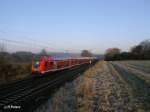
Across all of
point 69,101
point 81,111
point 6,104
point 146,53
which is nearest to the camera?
point 81,111

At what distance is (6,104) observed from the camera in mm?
12180

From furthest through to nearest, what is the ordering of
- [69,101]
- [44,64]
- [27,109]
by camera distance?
[44,64]
[69,101]
[27,109]

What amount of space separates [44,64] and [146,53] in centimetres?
10684

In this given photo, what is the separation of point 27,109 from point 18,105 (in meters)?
1.10

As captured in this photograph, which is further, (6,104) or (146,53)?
(146,53)

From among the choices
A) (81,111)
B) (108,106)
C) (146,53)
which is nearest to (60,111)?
(81,111)

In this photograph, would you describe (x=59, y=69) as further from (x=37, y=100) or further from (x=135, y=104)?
(x=135, y=104)

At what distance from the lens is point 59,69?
40.2 m

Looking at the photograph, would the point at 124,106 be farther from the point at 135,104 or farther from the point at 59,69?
the point at 59,69

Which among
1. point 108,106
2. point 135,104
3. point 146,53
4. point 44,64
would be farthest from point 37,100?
point 146,53

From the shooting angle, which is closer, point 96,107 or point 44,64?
point 96,107

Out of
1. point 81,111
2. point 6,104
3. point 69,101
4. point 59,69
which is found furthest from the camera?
point 59,69

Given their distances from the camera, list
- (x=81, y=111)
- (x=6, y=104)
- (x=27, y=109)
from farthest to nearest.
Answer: (x=6, y=104) → (x=27, y=109) → (x=81, y=111)

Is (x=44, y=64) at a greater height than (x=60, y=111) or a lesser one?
greater
